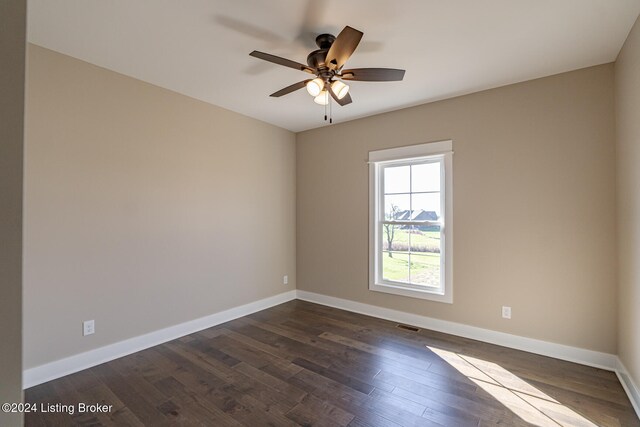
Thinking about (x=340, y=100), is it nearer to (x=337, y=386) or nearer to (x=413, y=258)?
(x=413, y=258)

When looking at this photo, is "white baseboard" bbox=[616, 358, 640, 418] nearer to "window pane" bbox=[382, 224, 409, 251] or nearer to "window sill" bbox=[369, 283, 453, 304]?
"window sill" bbox=[369, 283, 453, 304]

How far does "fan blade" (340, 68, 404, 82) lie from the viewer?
2113mm

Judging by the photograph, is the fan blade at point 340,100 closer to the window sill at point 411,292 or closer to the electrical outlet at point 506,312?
the window sill at point 411,292

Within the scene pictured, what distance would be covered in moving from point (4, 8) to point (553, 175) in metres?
3.68

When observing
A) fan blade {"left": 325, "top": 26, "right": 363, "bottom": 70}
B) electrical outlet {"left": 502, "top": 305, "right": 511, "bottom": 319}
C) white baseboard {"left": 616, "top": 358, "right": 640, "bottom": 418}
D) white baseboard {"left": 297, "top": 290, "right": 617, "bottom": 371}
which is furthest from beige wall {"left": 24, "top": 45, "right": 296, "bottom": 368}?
white baseboard {"left": 616, "top": 358, "right": 640, "bottom": 418}

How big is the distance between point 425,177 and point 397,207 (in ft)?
1.73

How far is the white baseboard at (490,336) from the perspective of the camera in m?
2.59

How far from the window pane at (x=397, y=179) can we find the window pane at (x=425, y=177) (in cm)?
8

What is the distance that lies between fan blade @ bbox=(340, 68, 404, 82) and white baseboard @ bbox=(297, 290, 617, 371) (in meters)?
2.73

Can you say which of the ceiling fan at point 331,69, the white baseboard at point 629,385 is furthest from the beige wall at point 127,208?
the white baseboard at point 629,385

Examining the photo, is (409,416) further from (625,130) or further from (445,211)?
(625,130)

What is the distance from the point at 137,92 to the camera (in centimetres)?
288

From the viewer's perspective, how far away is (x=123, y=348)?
9.08 ft

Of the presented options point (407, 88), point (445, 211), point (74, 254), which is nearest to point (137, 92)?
point (74, 254)
